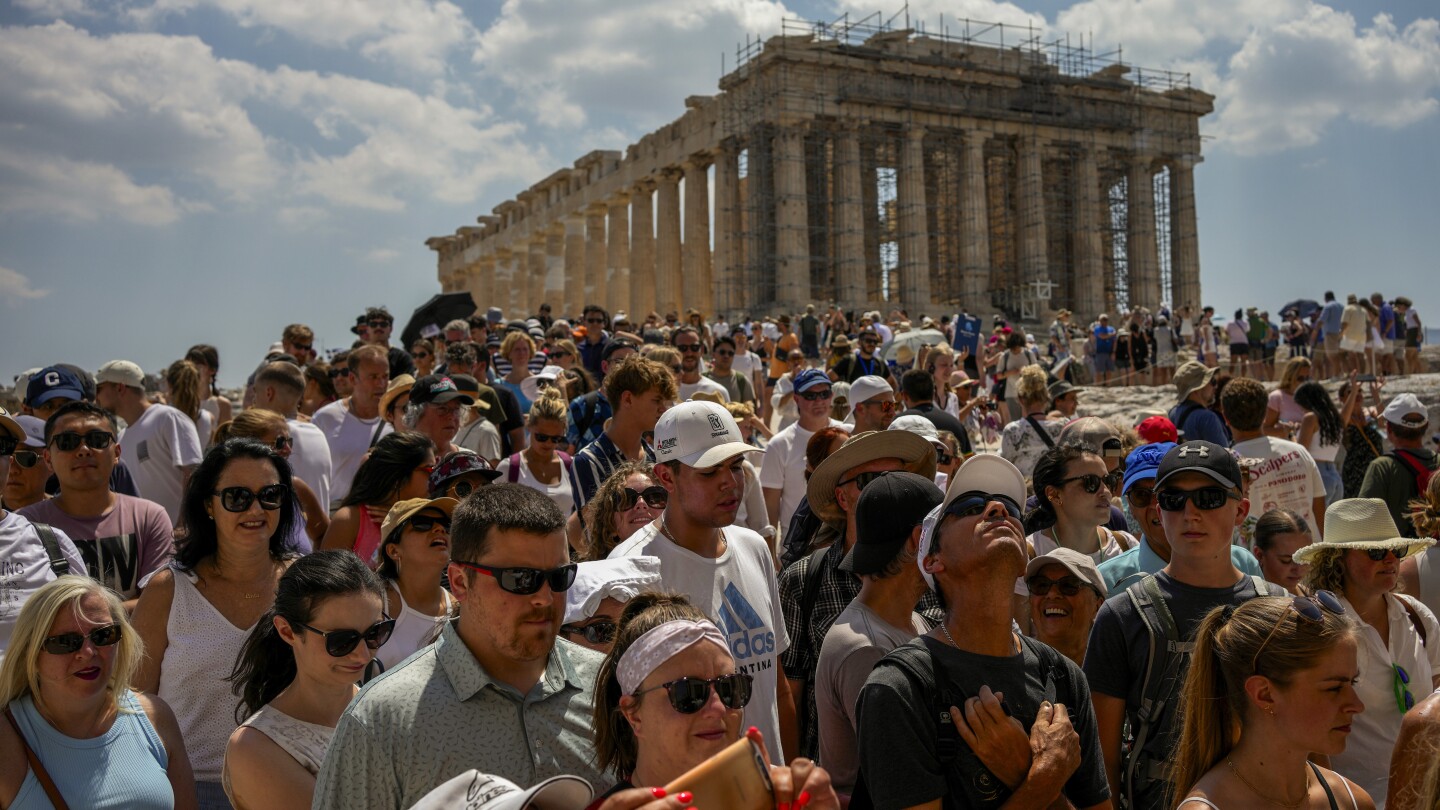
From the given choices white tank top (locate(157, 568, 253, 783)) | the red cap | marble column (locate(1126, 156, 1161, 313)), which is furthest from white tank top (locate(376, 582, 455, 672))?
marble column (locate(1126, 156, 1161, 313))

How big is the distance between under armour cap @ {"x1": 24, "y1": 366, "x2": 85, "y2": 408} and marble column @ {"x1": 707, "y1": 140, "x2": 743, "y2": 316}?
3235 centimetres

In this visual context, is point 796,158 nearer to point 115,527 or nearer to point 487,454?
point 487,454

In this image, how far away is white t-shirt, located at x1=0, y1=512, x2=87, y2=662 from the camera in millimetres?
5035

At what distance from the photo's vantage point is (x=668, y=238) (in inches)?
1796

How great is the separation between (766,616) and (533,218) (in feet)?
181

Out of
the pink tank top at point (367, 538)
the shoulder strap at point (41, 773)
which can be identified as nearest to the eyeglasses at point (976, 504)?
the shoulder strap at point (41, 773)

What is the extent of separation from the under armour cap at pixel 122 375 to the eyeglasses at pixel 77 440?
7.57ft

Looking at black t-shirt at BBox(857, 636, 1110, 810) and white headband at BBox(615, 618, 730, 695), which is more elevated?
white headband at BBox(615, 618, 730, 695)

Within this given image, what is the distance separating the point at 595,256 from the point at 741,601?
47353 millimetres

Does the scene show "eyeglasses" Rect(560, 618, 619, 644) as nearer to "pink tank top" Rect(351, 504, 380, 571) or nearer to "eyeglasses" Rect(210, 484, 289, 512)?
"eyeglasses" Rect(210, 484, 289, 512)

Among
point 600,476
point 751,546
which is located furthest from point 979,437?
point 751,546

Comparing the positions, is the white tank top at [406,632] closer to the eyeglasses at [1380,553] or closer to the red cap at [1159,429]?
the eyeglasses at [1380,553]

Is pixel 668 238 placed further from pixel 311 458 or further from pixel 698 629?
pixel 698 629

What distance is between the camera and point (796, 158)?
125 ft
